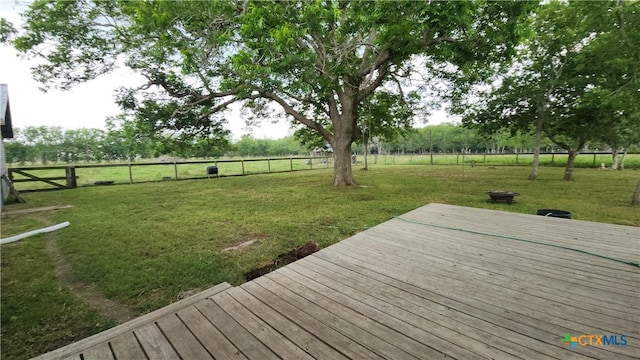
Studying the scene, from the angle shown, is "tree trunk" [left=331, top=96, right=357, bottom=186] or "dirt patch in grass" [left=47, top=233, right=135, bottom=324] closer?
"dirt patch in grass" [left=47, top=233, right=135, bottom=324]

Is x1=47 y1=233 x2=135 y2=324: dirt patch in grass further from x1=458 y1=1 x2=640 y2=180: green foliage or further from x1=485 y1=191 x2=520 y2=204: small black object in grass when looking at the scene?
x1=458 y1=1 x2=640 y2=180: green foliage

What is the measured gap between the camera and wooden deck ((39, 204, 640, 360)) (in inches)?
60.4

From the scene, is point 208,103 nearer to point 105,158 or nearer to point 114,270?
point 114,270

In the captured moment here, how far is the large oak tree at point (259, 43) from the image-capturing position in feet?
18.8

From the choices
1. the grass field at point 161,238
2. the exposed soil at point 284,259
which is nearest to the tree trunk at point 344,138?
the grass field at point 161,238

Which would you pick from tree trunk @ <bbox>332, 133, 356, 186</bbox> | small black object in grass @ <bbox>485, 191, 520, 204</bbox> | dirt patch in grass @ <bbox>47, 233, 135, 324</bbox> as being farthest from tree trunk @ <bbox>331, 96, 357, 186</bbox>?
dirt patch in grass @ <bbox>47, 233, 135, 324</bbox>

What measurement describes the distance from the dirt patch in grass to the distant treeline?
23.6 ft

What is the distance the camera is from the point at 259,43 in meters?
5.76

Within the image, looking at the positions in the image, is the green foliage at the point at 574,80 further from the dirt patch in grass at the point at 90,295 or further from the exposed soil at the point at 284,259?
the dirt patch in grass at the point at 90,295

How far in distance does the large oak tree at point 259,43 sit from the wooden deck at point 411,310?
4744 mm

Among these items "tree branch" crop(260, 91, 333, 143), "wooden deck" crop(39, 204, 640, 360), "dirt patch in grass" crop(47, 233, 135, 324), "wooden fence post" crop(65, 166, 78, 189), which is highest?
"tree branch" crop(260, 91, 333, 143)

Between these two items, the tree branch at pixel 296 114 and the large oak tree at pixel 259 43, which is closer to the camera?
the large oak tree at pixel 259 43

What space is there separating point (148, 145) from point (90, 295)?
8459 millimetres

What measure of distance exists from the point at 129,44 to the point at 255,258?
9.13 meters
